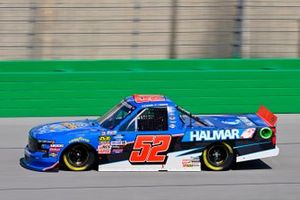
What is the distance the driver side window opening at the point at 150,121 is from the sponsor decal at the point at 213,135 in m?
0.42

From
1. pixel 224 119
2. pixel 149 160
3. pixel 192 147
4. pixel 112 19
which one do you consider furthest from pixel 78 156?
pixel 112 19

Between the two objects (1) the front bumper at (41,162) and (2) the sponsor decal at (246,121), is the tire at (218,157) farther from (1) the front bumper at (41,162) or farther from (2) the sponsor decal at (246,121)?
(1) the front bumper at (41,162)

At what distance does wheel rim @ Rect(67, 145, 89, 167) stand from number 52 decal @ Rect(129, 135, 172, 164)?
68 centimetres

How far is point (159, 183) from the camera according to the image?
9539 mm

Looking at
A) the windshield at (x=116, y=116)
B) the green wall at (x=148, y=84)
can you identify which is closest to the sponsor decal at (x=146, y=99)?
the windshield at (x=116, y=116)

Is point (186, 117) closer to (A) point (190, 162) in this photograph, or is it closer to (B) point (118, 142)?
(A) point (190, 162)

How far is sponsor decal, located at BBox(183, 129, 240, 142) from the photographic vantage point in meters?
10.2

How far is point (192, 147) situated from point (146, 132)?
28.9 inches

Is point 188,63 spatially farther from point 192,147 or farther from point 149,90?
point 192,147

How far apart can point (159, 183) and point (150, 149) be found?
75 cm

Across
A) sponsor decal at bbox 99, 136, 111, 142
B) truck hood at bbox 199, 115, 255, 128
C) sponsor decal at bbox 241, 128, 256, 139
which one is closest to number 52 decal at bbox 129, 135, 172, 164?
sponsor decal at bbox 99, 136, 111, 142

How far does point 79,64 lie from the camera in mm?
15086

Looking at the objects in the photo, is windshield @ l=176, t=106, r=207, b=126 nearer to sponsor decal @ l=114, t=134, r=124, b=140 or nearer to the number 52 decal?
the number 52 decal

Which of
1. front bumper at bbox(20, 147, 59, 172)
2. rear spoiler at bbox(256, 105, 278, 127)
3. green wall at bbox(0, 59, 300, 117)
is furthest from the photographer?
green wall at bbox(0, 59, 300, 117)
